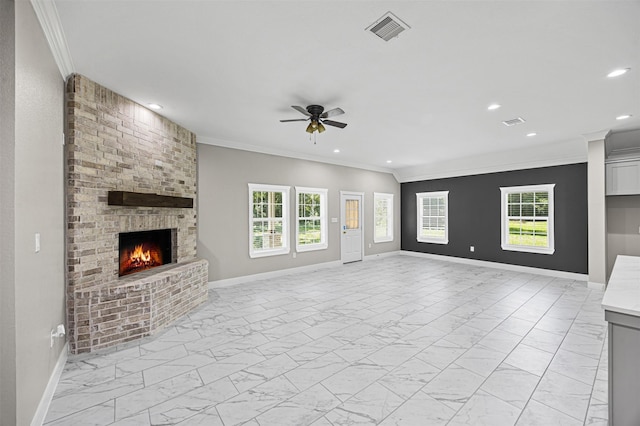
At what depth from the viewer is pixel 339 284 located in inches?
230

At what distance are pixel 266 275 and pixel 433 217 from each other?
5.56 m

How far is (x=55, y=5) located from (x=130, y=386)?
3016 millimetres

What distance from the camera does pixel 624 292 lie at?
5.80 feet

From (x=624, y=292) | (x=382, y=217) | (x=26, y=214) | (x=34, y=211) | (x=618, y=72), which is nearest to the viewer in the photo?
(x=624, y=292)

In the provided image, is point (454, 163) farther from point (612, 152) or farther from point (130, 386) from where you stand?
point (130, 386)

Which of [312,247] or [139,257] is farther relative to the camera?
[312,247]

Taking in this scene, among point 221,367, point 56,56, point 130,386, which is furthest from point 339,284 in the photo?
point 56,56

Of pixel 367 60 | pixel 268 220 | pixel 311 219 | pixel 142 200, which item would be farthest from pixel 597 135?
pixel 142 200

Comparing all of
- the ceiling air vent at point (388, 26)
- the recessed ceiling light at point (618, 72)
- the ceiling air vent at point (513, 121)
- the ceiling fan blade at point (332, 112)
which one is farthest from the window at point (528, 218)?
the ceiling air vent at point (388, 26)

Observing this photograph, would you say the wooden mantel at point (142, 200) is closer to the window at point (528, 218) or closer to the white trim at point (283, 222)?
the white trim at point (283, 222)

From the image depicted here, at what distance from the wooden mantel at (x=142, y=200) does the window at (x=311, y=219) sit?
9.66ft

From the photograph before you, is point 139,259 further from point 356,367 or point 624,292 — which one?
point 624,292

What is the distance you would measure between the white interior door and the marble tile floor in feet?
10.8

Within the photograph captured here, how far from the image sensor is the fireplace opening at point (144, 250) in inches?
149
